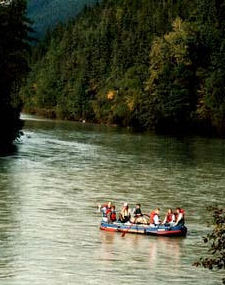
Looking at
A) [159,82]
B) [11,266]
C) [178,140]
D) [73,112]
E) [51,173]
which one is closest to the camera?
[11,266]

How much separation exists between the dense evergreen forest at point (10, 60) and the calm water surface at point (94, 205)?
319 cm

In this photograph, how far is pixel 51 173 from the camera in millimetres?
71312

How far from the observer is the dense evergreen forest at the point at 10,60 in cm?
8800

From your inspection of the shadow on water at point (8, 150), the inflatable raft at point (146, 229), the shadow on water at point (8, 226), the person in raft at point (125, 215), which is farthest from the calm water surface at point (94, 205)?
the person in raft at point (125, 215)

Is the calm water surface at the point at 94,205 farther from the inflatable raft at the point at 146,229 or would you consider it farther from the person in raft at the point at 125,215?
the person in raft at the point at 125,215

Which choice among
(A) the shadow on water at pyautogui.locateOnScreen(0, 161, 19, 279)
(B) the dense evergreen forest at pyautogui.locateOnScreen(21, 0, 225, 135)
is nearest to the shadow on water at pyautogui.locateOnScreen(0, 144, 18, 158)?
(A) the shadow on water at pyautogui.locateOnScreen(0, 161, 19, 279)

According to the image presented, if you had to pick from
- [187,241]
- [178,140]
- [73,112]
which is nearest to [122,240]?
[187,241]

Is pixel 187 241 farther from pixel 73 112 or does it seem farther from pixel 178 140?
pixel 73 112

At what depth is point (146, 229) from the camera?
45.7 metres

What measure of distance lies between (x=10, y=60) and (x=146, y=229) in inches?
1929

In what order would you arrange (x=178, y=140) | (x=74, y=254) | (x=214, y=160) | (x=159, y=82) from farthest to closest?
(x=159, y=82), (x=178, y=140), (x=214, y=160), (x=74, y=254)

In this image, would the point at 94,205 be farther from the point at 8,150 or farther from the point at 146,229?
the point at 8,150

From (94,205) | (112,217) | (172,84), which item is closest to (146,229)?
(112,217)

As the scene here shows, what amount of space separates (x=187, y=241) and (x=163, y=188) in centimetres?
2064
